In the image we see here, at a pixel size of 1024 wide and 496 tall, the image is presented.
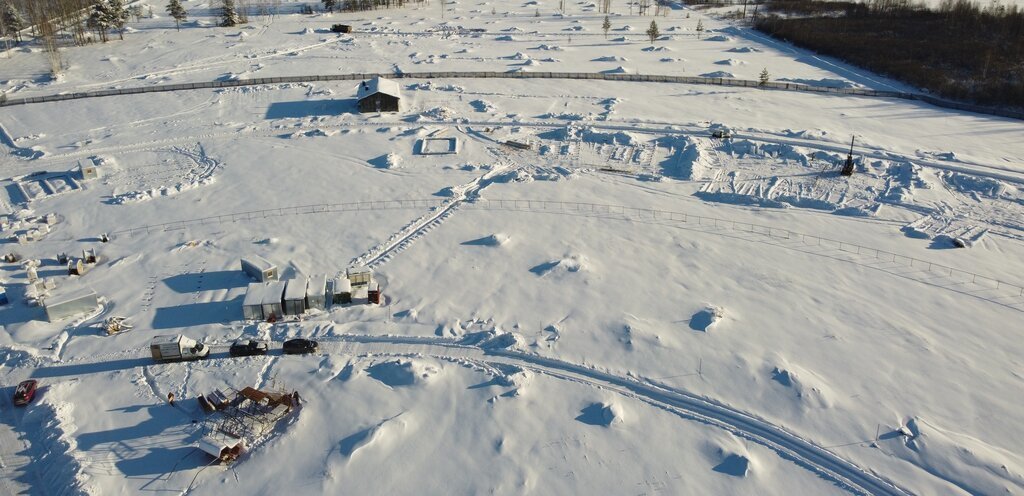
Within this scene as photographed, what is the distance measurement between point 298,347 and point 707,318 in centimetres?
1508

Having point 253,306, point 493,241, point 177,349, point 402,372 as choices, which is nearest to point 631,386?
point 402,372

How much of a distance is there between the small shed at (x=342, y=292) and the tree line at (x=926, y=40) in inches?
A: 1853

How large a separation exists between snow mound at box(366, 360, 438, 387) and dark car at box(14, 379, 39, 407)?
10893 millimetres

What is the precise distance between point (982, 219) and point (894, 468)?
1982cm

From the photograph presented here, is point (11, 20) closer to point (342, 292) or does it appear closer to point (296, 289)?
point (296, 289)

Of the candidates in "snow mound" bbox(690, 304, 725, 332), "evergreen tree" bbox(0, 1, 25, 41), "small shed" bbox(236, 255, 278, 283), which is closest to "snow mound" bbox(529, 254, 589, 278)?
"snow mound" bbox(690, 304, 725, 332)

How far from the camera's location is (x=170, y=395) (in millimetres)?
22953

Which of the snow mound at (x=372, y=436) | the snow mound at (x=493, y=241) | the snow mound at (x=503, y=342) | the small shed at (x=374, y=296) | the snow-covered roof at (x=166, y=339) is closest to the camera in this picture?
the snow mound at (x=372, y=436)

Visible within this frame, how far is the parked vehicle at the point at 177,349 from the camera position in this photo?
24.3 meters

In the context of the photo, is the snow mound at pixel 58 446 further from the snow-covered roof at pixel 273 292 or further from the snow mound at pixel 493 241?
the snow mound at pixel 493 241

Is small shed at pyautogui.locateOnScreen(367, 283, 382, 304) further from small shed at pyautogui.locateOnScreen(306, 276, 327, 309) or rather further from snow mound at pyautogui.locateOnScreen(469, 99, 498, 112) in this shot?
snow mound at pyautogui.locateOnScreen(469, 99, 498, 112)

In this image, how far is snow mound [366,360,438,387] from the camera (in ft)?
77.8

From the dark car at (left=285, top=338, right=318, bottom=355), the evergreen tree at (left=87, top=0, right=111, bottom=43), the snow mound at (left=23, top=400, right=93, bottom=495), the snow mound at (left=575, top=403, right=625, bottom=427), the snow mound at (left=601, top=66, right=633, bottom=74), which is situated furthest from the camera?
the evergreen tree at (left=87, top=0, right=111, bottom=43)

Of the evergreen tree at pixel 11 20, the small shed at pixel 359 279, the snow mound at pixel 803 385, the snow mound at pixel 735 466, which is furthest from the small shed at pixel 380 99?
the evergreen tree at pixel 11 20
